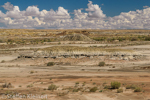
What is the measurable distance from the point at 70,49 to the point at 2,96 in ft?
74.2

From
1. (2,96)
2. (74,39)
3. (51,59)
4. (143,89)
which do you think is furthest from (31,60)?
(74,39)

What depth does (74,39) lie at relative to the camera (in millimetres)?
79812

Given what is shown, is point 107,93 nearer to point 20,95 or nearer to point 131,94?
point 131,94

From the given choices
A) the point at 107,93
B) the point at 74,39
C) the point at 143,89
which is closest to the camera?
the point at 107,93

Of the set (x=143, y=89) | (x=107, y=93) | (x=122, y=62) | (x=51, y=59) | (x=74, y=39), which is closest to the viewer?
(x=107, y=93)

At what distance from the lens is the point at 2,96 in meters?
12.5

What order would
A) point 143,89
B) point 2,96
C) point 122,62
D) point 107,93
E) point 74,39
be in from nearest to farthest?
point 2,96
point 107,93
point 143,89
point 122,62
point 74,39

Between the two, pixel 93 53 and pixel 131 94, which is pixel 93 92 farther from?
pixel 93 53

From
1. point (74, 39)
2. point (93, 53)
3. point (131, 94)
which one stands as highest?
point (74, 39)

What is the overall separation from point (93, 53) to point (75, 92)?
20.1 meters

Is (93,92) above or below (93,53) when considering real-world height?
below

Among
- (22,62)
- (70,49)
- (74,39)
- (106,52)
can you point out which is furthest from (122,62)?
(74,39)

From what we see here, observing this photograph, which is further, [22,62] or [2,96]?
[22,62]

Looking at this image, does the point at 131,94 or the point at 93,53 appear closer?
the point at 131,94
